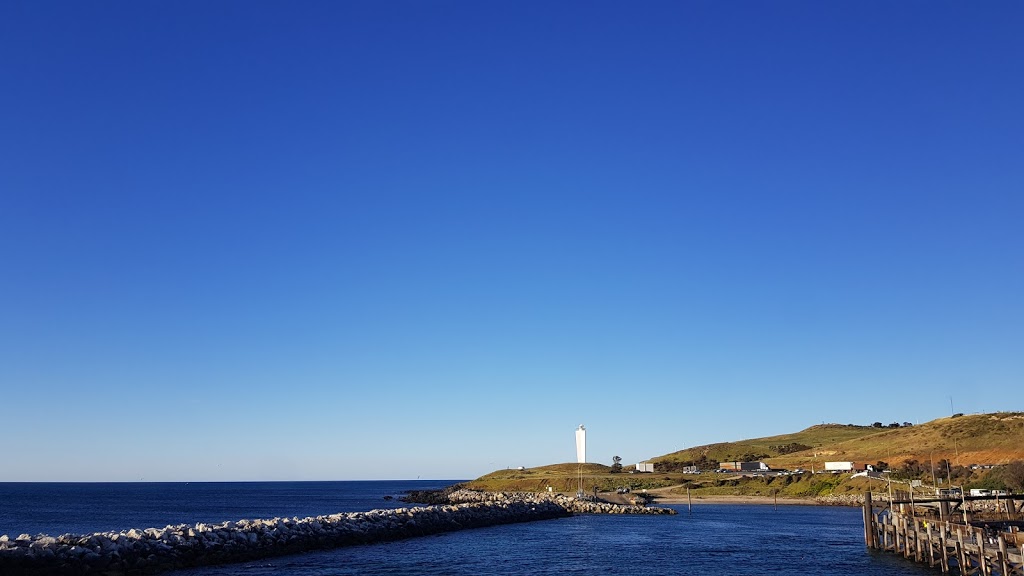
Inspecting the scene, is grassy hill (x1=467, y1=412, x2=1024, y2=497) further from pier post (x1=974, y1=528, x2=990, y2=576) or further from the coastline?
pier post (x1=974, y1=528, x2=990, y2=576)

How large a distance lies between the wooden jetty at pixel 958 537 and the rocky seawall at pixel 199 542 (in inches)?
1271

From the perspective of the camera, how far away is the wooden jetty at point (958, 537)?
29.4 meters

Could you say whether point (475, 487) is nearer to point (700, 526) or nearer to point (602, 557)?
point (700, 526)

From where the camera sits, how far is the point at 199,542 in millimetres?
42312

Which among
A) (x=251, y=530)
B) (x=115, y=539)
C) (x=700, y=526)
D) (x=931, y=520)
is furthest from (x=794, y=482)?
(x=115, y=539)

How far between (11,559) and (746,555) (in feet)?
124

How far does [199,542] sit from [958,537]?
122ft

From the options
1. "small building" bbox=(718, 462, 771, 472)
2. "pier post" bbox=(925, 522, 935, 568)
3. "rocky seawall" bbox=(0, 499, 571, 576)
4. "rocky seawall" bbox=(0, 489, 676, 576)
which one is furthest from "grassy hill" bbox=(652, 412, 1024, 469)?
"rocky seawall" bbox=(0, 499, 571, 576)

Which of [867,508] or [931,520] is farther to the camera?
[867,508]

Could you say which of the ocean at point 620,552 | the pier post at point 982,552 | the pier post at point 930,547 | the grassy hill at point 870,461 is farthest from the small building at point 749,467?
the pier post at point 982,552

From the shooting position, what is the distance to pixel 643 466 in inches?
6270

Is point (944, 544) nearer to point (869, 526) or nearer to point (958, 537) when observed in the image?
point (958, 537)

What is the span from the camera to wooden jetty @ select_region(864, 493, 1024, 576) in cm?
2944

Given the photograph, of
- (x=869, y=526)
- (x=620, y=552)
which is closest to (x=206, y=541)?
(x=620, y=552)
